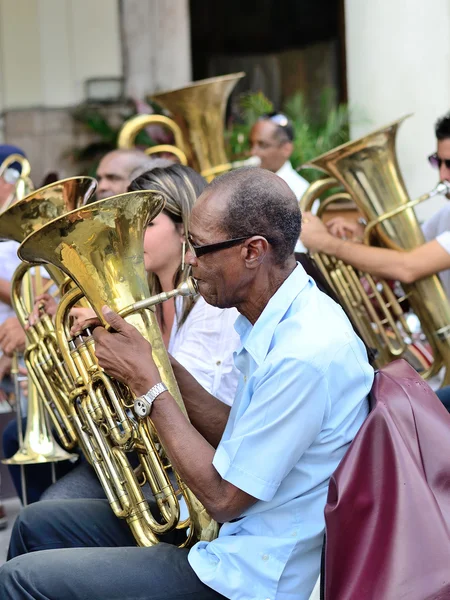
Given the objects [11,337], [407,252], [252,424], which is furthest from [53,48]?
[252,424]

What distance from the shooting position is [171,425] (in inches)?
80.8

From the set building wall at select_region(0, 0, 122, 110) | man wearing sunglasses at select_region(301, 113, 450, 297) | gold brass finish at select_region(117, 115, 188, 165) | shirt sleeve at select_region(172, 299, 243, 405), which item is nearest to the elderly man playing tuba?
shirt sleeve at select_region(172, 299, 243, 405)

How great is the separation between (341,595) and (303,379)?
412 mm

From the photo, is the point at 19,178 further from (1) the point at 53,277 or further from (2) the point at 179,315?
(2) the point at 179,315

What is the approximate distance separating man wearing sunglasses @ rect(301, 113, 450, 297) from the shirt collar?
167cm

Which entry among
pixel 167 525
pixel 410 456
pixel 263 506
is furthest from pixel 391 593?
pixel 167 525

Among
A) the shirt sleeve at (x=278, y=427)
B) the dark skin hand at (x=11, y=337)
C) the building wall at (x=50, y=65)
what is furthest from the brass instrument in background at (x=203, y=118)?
the building wall at (x=50, y=65)

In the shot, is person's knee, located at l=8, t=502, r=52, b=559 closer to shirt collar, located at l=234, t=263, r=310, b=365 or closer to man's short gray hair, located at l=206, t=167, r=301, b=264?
shirt collar, located at l=234, t=263, r=310, b=365

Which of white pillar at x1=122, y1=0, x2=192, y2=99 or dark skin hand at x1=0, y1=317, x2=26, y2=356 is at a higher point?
white pillar at x1=122, y1=0, x2=192, y2=99

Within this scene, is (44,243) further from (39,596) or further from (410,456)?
(410,456)

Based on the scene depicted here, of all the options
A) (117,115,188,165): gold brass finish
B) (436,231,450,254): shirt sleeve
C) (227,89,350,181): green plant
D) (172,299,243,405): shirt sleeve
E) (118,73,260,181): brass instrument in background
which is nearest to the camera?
(172,299,243,405): shirt sleeve

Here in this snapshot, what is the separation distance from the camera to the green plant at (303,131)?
7168 mm

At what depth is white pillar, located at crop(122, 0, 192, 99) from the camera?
363 inches

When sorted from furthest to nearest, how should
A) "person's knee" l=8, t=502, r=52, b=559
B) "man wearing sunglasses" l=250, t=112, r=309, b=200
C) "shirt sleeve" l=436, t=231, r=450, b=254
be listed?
"man wearing sunglasses" l=250, t=112, r=309, b=200 → "shirt sleeve" l=436, t=231, r=450, b=254 → "person's knee" l=8, t=502, r=52, b=559
